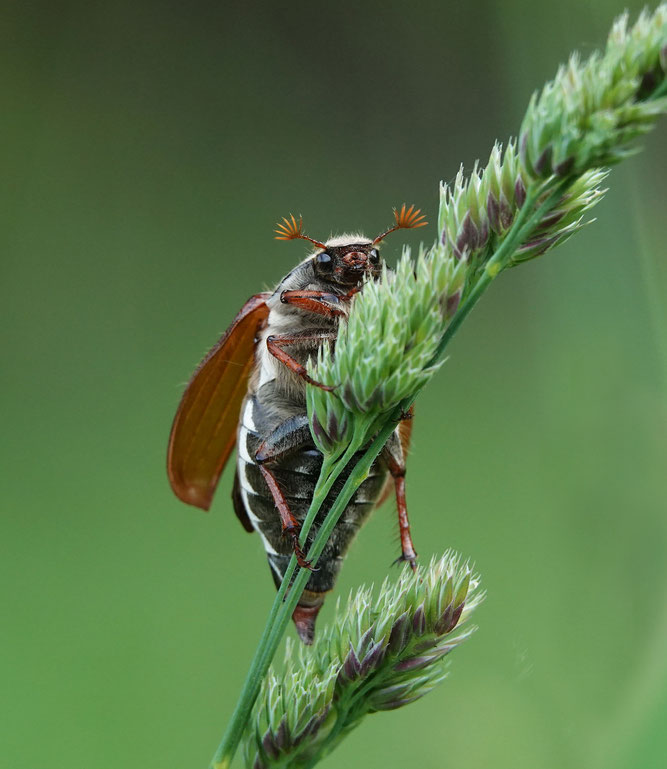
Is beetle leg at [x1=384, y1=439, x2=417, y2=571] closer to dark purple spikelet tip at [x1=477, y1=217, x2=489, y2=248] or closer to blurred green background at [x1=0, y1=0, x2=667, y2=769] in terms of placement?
blurred green background at [x1=0, y1=0, x2=667, y2=769]

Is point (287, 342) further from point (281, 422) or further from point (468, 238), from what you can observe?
point (468, 238)

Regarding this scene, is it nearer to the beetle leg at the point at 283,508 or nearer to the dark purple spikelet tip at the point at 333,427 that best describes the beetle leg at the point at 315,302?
the beetle leg at the point at 283,508

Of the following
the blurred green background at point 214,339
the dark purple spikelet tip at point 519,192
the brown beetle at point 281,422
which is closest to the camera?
the dark purple spikelet tip at point 519,192

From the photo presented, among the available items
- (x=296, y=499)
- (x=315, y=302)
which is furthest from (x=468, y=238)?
(x=296, y=499)

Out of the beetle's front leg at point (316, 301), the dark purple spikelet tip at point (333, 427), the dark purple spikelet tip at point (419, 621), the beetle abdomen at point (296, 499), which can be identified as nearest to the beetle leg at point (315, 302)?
the beetle's front leg at point (316, 301)

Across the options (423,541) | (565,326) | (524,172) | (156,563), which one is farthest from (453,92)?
(524,172)
